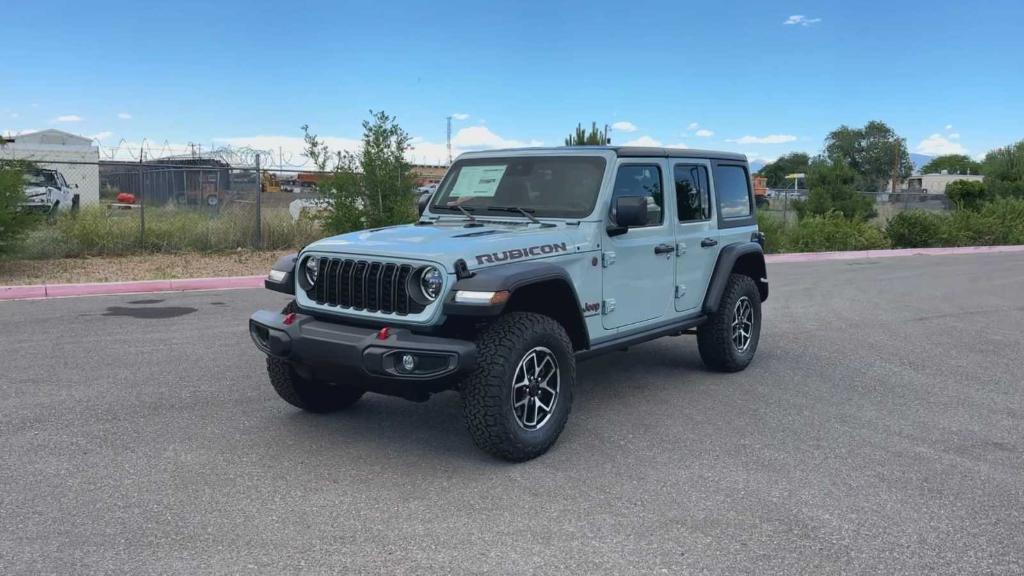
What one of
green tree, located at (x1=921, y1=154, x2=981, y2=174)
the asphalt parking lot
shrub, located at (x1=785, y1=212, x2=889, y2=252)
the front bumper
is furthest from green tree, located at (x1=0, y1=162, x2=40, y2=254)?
green tree, located at (x1=921, y1=154, x2=981, y2=174)

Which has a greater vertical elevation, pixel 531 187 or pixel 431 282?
pixel 531 187

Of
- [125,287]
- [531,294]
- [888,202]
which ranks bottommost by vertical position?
[125,287]

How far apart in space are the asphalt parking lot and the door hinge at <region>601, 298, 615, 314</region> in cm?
77

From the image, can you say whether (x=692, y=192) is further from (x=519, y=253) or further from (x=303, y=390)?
(x=303, y=390)

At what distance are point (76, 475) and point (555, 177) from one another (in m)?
3.45

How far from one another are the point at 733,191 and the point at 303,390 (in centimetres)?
399

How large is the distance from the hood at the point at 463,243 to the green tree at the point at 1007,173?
110 ft

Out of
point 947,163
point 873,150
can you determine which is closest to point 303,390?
point 873,150

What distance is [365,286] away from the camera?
4719 mm

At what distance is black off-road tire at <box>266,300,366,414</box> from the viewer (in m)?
5.34

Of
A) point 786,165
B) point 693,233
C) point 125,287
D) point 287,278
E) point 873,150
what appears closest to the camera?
point 287,278

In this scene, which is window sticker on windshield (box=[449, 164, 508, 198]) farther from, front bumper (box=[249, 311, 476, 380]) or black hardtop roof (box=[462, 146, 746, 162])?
front bumper (box=[249, 311, 476, 380])

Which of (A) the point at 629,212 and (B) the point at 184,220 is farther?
(B) the point at 184,220

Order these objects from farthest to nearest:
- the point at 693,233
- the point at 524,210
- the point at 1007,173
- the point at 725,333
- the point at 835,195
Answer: the point at 1007,173 < the point at 835,195 < the point at 725,333 < the point at 693,233 < the point at 524,210
